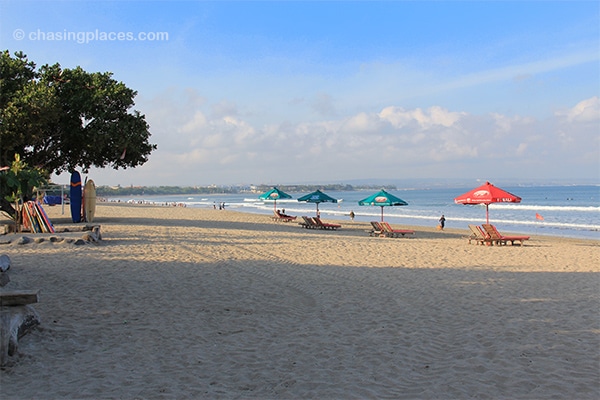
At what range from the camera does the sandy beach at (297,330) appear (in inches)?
155

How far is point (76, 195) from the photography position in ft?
59.8

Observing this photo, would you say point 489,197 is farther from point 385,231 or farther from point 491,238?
point 385,231

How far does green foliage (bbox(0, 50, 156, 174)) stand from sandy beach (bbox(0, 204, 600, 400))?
8500 mm

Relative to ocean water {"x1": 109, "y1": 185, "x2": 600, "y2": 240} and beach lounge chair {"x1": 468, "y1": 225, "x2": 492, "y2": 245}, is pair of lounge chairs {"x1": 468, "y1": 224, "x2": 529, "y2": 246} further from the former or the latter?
ocean water {"x1": 109, "y1": 185, "x2": 600, "y2": 240}

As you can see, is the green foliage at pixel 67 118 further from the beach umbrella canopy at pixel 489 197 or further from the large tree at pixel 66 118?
the beach umbrella canopy at pixel 489 197

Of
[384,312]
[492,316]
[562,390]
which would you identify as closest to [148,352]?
[384,312]

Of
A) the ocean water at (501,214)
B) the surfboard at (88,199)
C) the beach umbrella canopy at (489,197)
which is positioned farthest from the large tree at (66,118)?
the ocean water at (501,214)

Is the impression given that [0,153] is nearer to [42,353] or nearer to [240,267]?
[240,267]

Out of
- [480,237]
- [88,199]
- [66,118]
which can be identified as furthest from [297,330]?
[66,118]

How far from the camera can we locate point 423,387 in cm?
393

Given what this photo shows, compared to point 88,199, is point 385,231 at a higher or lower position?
lower

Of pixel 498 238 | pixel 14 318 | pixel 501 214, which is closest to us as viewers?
pixel 14 318

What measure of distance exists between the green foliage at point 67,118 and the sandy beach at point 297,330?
850 centimetres

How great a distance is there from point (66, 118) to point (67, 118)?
1.6 inches
